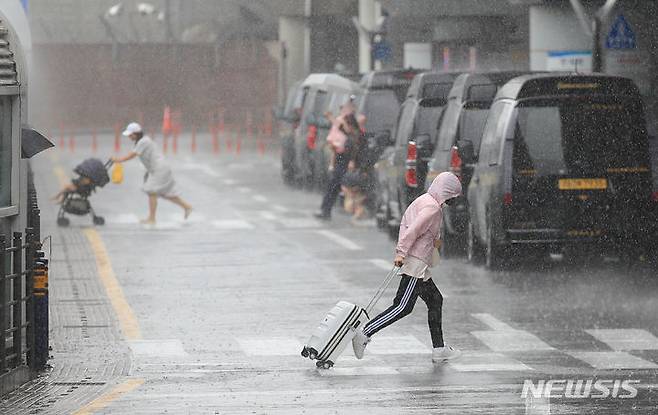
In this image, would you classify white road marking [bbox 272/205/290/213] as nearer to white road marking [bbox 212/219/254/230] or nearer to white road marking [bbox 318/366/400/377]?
white road marking [bbox 212/219/254/230]

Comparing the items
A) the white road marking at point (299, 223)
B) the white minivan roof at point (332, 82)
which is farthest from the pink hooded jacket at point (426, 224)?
the white minivan roof at point (332, 82)

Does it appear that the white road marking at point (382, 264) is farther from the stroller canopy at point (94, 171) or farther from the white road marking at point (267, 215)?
the white road marking at point (267, 215)

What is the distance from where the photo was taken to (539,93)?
2002cm

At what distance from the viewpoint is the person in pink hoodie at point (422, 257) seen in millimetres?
14047

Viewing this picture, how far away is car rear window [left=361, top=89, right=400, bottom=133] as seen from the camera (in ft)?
96.5

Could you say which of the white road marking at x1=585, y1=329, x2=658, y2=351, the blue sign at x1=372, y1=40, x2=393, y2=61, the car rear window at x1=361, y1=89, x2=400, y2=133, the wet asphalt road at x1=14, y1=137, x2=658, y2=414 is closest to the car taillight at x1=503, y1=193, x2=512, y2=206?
the wet asphalt road at x1=14, y1=137, x2=658, y2=414

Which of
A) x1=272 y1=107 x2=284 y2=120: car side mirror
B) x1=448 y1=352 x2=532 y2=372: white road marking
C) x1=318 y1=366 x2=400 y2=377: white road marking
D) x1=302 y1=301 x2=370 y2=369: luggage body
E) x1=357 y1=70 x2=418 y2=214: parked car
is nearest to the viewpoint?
x1=318 y1=366 x2=400 y2=377: white road marking

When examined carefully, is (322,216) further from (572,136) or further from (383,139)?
(572,136)

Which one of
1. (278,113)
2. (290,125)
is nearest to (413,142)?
(290,125)

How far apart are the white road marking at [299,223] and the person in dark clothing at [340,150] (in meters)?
0.32

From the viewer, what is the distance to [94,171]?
27438 mm

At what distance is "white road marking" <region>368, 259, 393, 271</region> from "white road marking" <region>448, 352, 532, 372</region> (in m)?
6.87

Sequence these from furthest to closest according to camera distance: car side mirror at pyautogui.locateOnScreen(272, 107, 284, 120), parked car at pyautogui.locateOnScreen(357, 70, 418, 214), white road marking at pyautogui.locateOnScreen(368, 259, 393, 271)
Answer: car side mirror at pyautogui.locateOnScreen(272, 107, 284, 120) < parked car at pyautogui.locateOnScreen(357, 70, 418, 214) < white road marking at pyautogui.locateOnScreen(368, 259, 393, 271)

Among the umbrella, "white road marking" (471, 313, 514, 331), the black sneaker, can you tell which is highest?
the umbrella
